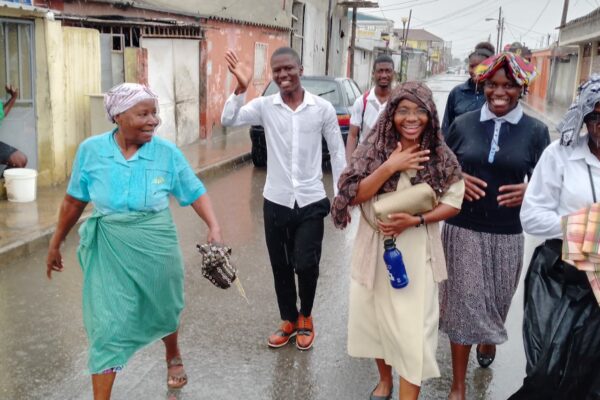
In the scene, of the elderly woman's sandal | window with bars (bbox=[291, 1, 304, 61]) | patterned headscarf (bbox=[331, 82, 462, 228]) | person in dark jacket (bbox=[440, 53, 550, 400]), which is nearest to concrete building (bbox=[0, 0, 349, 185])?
the elderly woman's sandal

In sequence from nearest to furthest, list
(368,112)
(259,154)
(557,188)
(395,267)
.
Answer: (557,188)
(395,267)
(368,112)
(259,154)

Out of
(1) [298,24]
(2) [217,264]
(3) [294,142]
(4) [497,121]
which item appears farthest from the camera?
(1) [298,24]

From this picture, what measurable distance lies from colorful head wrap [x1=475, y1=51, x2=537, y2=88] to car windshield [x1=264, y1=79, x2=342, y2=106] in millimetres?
8325

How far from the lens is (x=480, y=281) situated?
346cm

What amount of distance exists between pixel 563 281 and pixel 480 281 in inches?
28.1

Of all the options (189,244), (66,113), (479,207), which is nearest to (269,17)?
(66,113)

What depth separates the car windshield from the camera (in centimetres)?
1183

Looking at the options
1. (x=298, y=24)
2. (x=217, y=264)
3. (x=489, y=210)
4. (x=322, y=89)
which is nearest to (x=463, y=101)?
(x=489, y=210)

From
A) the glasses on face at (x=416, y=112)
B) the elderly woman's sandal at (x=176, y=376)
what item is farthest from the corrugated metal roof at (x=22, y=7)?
the glasses on face at (x=416, y=112)

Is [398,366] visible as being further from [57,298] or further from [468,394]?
[57,298]

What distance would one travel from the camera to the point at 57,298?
16.5 feet

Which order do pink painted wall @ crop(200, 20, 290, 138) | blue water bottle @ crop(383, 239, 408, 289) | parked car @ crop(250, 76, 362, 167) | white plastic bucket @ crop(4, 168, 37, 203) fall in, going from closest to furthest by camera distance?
blue water bottle @ crop(383, 239, 408, 289) → white plastic bucket @ crop(4, 168, 37, 203) → parked car @ crop(250, 76, 362, 167) → pink painted wall @ crop(200, 20, 290, 138)

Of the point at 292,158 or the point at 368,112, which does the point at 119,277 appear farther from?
the point at 368,112

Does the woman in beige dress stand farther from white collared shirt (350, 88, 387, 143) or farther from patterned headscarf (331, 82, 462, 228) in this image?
white collared shirt (350, 88, 387, 143)
